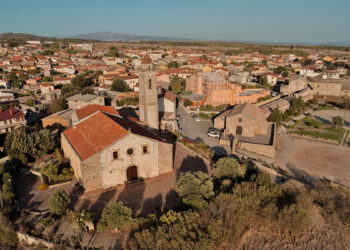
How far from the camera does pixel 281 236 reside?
594 inches

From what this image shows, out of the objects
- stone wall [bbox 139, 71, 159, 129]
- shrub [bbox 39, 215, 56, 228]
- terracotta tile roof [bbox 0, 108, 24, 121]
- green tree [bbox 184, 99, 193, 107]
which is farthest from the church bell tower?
terracotta tile roof [bbox 0, 108, 24, 121]

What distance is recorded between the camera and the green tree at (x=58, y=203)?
50.6 feet

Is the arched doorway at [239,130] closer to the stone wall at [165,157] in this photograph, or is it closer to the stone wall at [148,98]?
the stone wall at [148,98]

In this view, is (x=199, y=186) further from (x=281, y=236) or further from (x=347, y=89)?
(x=347, y=89)

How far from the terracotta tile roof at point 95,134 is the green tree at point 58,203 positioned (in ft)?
9.63

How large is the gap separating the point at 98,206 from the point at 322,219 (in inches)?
586

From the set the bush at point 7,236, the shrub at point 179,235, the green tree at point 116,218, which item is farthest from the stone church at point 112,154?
the shrub at point 179,235

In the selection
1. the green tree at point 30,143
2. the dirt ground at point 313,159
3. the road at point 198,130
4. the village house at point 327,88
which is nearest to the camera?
the green tree at point 30,143

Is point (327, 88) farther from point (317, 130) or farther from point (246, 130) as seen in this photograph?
point (246, 130)

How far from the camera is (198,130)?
35250 millimetres

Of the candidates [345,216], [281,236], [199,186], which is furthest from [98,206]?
[345,216]

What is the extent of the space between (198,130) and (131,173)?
17.1m

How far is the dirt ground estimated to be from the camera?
2458 centimetres

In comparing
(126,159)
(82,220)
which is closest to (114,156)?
(126,159)
